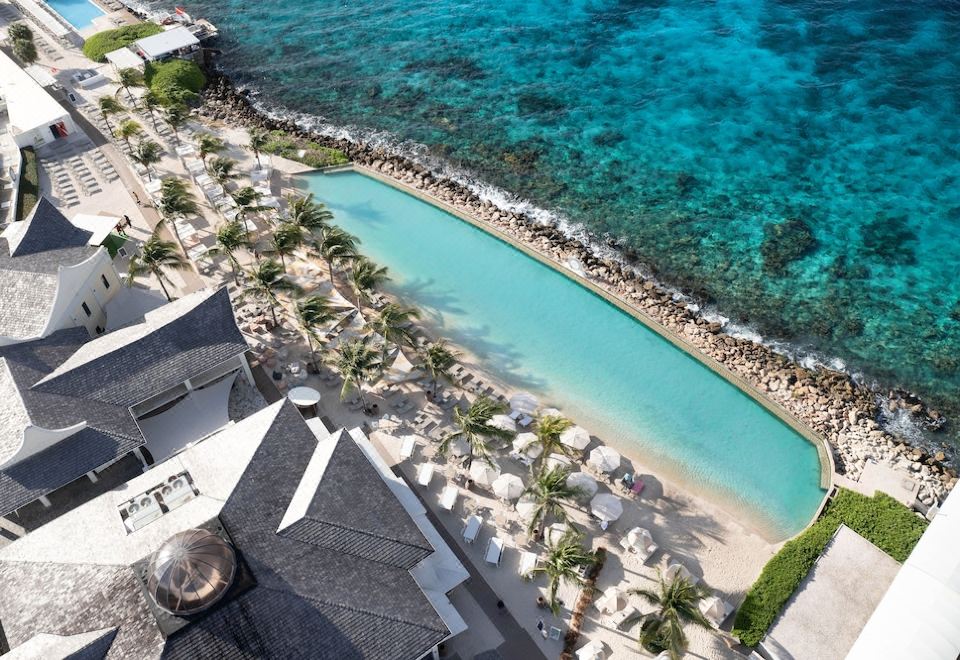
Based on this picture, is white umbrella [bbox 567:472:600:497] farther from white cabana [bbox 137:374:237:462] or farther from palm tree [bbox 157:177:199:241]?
palm tree [bbox 157:177:199:241]

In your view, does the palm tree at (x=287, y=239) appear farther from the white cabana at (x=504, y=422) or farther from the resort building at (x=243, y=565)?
the white cabana at (x=504, y=422)

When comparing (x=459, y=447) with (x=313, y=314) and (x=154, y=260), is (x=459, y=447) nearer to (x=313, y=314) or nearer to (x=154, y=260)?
(x=313, y=314)

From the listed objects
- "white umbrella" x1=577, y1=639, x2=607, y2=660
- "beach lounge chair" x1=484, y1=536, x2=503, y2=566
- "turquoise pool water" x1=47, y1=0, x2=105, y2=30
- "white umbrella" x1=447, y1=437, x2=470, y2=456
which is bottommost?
"white umbrella" x1=577, y1=639, x2=607, y2=660

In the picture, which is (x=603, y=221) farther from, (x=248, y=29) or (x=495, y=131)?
(x=248, y=29)

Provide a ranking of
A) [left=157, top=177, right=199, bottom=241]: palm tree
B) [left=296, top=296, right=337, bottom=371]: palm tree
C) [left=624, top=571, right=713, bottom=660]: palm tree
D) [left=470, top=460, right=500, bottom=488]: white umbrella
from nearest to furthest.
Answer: [left=624, top=571, right=713, bottom=660]: palm tree < [left=470, top=460, right=500, bottom=488]: white umbrella < [left=296, top=296, right=337, bottom=371]: palm tree < [left=157, top=177, right=199, bottom=241]: palm tree

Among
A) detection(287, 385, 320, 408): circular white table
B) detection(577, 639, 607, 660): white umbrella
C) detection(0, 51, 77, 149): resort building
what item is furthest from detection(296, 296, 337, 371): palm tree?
detection(0, 51, 77, 149): resort building

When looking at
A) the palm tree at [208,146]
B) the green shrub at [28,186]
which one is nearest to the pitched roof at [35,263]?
the green shrub at [28,186]
